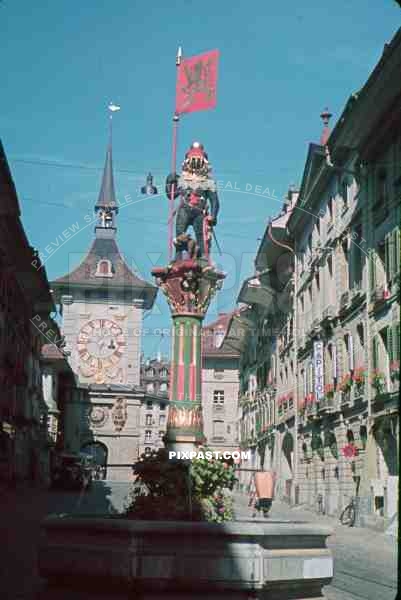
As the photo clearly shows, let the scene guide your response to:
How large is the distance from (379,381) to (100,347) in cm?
4869

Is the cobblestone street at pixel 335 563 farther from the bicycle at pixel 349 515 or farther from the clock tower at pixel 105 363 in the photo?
the clock tower at pixel 105 363

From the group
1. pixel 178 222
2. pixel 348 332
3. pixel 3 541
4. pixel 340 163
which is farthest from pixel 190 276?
pixel 340 163

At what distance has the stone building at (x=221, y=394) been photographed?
73.1 meters

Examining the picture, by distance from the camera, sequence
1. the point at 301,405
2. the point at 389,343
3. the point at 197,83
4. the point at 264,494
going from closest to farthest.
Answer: the point at 197,83, the point at 264,494, the point at 389,343, the point at 301,405

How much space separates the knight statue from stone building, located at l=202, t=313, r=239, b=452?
53.5 m

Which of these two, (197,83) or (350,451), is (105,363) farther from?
(197,83)

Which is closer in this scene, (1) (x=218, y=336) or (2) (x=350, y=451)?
(2) (x=350, y=451)

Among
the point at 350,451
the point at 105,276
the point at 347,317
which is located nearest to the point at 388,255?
the point at 347,317

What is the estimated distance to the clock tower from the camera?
241ft

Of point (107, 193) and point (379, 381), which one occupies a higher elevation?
point (107, 193)

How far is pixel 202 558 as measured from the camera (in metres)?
10.6

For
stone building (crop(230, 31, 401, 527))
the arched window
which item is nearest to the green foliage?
stone building (crop(230, 31, 401, 527))

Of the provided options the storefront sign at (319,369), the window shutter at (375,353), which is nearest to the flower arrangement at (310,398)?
the storefront sign at (319,369)

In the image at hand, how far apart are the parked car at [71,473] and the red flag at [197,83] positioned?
3209cm
